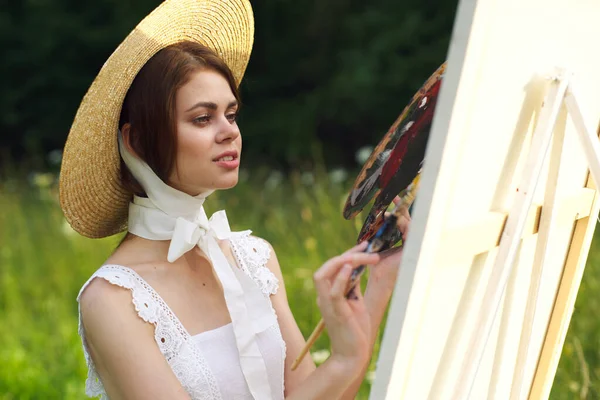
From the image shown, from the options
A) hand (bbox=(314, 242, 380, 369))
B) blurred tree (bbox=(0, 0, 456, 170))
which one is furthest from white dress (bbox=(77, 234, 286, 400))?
blurred tree (bbox=(0, 0, 456, 170))

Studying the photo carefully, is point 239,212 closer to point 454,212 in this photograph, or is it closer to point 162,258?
point 162,258

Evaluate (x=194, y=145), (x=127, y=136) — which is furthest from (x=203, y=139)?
(x=127, y=136)

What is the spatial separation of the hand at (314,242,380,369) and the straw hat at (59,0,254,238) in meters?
0.77

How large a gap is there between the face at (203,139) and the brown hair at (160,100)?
17 millimetres

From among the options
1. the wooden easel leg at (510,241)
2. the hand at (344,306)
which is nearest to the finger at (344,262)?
the hand at (344,306)

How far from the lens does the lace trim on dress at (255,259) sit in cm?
210

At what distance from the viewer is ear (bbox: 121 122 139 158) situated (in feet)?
6.40

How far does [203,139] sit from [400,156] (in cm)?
58

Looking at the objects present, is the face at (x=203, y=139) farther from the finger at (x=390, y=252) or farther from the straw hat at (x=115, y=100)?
the finger at (x=390, y=252)

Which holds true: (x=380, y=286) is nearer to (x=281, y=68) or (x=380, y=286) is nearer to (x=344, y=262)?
(x=344, y=262)

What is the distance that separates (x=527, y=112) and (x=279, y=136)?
7.25 metres

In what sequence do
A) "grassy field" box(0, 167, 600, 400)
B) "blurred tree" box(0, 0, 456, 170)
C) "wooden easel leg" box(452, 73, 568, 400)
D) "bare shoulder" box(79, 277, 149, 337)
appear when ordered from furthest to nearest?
1. "blurred tree" box(0, 0, 456, 170)
2. "grassy field" box(0, 167, 600, 400)
3. "bare shoulder" box(79, 277, 149, 337)
4. "wooden easel leg" box(452, 73, 568, 400)

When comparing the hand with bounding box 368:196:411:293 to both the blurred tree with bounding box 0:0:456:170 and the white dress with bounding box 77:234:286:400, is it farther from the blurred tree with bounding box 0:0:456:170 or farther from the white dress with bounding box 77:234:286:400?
the blurred tree with bounding box 0:0:456:170

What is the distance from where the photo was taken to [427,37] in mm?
7914
